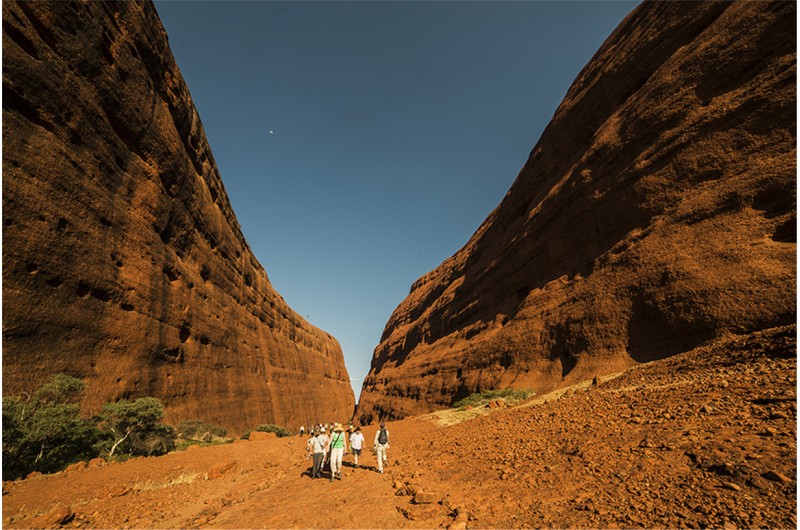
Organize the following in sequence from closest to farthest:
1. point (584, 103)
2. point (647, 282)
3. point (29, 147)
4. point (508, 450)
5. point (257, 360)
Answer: point (508, 450)
point (29, 147)
point (647, 282)
point (584, 103)
point (257, 360)

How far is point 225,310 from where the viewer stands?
2912 centimetres

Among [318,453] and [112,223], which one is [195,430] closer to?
[112,223]

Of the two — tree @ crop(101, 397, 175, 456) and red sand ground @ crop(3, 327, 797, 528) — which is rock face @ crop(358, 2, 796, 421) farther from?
tree @ crop(101, 397, 175, 456)

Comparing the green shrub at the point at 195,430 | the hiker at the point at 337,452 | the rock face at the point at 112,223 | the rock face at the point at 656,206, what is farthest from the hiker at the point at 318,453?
the rock face at the point at 656,206

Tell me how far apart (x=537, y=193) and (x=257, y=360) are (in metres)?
29.3

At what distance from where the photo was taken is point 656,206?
1778 cm

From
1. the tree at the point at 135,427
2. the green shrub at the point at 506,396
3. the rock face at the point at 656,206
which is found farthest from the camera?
the green shrub at the point at 506,396

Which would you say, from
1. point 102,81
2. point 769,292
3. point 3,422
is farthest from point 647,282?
point 102,81

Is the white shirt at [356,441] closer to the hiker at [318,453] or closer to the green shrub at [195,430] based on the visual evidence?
the hiker at [318,453]

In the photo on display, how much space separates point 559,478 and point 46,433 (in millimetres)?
12953

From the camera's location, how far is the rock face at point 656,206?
13.8 m

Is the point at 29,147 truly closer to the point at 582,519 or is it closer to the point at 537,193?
the point at 582,519

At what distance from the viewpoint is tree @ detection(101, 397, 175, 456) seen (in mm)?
12820

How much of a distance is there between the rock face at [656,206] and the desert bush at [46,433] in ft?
63.2
